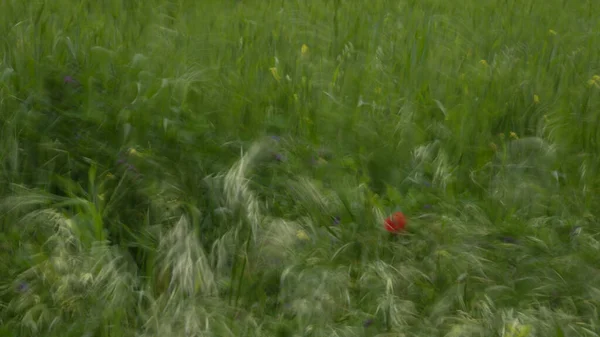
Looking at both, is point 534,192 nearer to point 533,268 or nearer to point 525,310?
point 533,268

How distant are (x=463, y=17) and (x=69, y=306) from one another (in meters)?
2.96

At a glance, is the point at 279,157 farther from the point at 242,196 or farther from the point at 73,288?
the point at 73,288

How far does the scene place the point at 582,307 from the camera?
2.22 meters

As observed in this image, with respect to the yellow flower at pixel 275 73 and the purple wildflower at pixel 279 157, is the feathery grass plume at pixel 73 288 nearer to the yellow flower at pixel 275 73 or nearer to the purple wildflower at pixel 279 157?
the purple wildflower at pixel 279 157

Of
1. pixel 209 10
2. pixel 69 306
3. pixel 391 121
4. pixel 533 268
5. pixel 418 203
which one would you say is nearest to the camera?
pixel 69 306

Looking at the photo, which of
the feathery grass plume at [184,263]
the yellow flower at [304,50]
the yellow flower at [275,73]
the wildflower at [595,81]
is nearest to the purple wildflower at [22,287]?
the feathery grass plume at [184,263]

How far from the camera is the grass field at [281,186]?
7.15 ft

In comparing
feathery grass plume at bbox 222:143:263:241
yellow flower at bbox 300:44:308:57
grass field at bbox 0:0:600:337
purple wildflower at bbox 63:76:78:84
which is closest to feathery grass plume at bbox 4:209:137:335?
grass field at bbox 0:0:600:337

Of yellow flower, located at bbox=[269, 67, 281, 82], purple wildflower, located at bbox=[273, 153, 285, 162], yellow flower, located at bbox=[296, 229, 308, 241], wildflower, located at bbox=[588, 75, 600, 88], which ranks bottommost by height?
wildflower, located at bbox=[588, 75, 600, 88]

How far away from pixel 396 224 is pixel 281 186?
41 centimetres

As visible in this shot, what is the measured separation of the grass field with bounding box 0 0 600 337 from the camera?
7.15 feet

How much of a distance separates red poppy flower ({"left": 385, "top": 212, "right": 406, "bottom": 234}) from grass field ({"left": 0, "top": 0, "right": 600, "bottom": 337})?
0.03 meters

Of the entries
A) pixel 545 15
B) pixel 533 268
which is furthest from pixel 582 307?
pixel 545 15

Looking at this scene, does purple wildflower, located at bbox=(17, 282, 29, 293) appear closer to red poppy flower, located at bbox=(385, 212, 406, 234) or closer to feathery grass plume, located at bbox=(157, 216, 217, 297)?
feathery grass plume, located at bbox=(157, 216, 217, 297)
